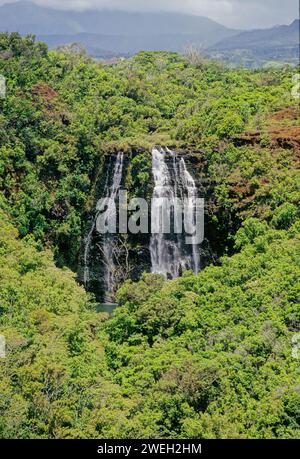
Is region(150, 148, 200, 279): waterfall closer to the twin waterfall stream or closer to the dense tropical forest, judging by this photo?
the twin waterfall stream

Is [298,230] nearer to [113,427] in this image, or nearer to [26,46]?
[113,427]

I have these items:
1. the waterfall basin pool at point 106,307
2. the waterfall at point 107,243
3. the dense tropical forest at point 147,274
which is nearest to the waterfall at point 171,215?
the dense tropical forest at point 147,274

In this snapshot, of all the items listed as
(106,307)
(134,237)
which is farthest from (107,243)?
(106,307)

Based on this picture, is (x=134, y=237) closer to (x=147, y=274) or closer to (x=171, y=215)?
(x=171, y=215)

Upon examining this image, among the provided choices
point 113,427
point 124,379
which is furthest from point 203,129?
point 113,427

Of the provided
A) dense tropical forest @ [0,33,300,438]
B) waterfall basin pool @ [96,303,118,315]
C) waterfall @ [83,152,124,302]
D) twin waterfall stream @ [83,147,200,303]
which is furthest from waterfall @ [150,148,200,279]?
waterfall basin pool @ [96,303,118,315]

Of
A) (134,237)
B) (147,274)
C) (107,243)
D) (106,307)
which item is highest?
(134,237)
